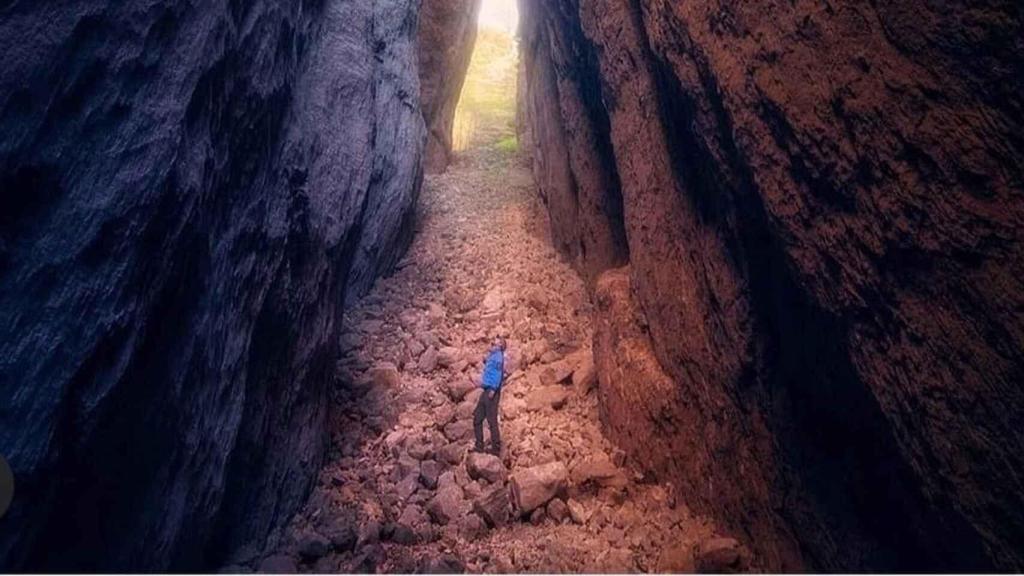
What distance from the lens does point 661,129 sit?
5.85m

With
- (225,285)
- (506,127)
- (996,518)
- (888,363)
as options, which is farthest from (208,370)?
(506,127)

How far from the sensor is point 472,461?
224 inches

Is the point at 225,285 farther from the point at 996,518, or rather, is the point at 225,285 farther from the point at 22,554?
the point at 996,518

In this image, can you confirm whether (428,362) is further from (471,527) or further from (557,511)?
(557,511)

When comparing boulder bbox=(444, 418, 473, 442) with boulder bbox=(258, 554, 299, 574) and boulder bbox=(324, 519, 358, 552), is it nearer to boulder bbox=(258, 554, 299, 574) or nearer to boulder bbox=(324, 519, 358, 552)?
boulder bbox=(324, 519, 358, 552)

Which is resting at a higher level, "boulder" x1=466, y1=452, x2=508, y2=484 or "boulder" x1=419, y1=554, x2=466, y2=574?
"boulder" x1=466, y1=452, x2=508, y2=484

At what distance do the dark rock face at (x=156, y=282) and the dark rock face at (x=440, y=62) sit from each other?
912 centimetres

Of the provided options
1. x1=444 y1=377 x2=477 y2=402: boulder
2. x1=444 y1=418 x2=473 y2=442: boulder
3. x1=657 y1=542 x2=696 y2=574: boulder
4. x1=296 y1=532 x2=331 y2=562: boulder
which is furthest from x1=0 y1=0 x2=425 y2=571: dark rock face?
x1=657 y1=542 x2=696 y2=574: boulder

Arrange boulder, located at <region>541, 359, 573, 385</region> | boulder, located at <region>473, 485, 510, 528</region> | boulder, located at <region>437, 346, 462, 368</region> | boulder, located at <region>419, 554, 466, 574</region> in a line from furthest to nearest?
boulder, located at <region>437, 346, 462, 368</region>
boulder, located at <region>541, 359, 573, 385</region>
boulder, located at <region>473, 485, 510, 528</region>
boulder, located at <region>419, 554, 466, 574</region>

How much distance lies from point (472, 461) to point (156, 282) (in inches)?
136

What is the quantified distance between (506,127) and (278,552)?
20.4 m

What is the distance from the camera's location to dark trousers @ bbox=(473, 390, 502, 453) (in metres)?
6.03

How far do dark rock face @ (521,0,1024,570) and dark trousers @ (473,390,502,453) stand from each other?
1.36m

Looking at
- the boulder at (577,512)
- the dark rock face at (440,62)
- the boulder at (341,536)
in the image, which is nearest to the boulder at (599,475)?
the boulder at (577,512)
